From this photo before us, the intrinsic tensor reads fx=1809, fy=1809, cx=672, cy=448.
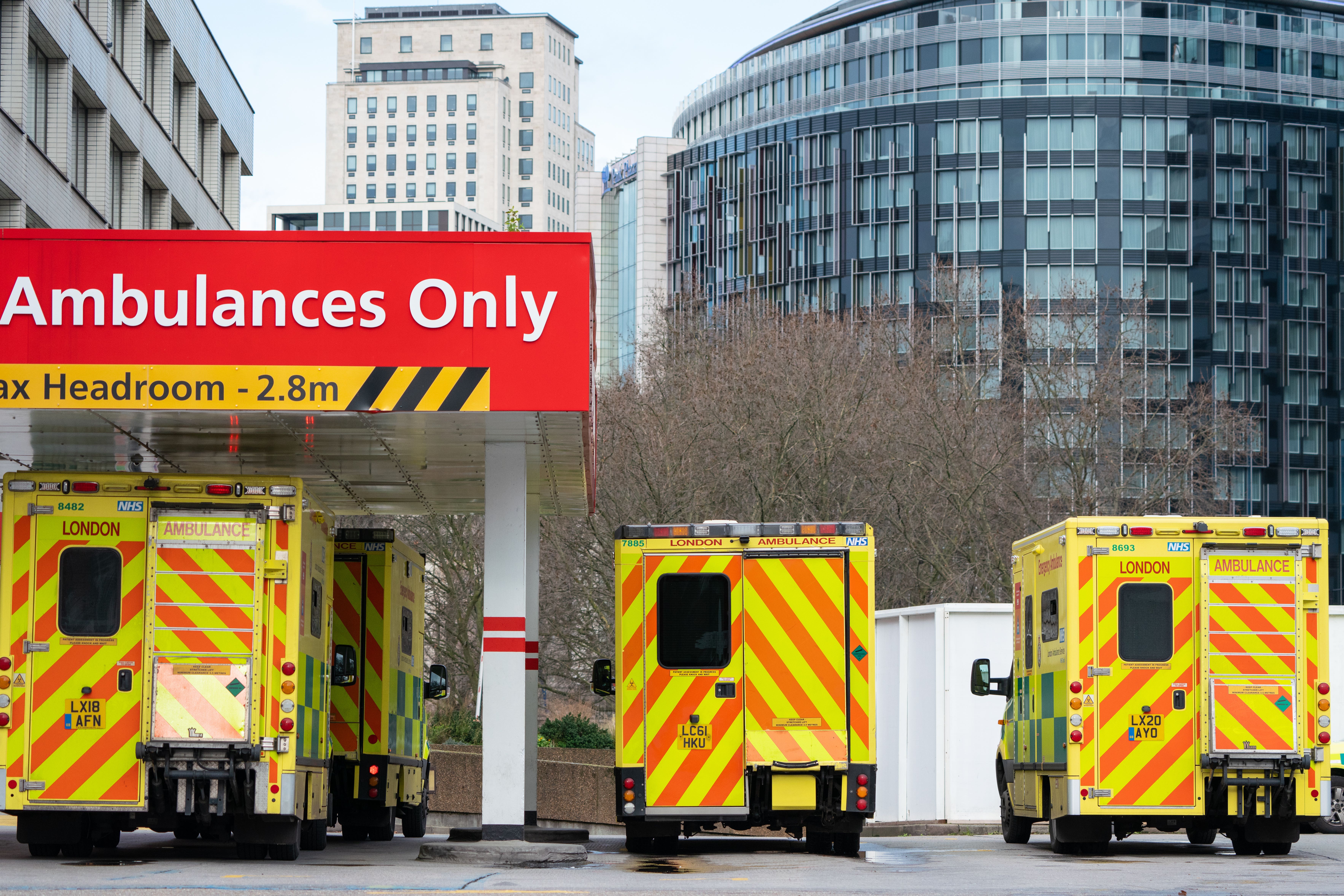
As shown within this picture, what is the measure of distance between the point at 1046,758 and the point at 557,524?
19941mm

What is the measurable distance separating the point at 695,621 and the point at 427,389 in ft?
10.6

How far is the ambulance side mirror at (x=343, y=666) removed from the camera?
51.4ft

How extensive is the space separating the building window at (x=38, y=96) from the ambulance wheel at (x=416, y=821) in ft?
47.7

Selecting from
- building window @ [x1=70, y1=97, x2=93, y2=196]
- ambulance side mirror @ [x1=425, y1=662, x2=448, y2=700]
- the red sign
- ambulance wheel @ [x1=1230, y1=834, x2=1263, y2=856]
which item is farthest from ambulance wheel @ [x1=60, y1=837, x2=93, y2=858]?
building window @ [x1=70, y1=97, x2=93, y2=196]

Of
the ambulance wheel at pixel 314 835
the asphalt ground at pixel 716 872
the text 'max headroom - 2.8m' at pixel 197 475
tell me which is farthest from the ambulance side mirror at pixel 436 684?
the text 'max headroom - 2.8m' at pixel 197 475

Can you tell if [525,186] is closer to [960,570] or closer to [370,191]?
[370,191]

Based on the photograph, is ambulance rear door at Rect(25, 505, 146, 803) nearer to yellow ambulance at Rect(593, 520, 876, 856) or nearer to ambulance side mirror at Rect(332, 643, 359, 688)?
ambulance side mirror at Rect(332, 643, 359, 688)

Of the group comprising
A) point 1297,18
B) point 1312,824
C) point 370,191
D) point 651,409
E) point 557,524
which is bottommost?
point 1312,824

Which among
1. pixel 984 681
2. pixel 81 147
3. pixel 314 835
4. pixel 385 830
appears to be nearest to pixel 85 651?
pixel 314 835

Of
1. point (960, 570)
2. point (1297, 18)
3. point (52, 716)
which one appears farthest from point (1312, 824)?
point (1297, 18)

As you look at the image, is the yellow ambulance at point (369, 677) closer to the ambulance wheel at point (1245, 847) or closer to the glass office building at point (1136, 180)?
the ambulance wheel at point (1245, 847)

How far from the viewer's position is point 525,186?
181 meters

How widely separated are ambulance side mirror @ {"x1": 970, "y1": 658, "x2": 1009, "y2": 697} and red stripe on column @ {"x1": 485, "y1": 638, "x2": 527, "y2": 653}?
472 cm

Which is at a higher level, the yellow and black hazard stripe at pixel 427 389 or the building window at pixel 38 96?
the building window at pixel 38 96
